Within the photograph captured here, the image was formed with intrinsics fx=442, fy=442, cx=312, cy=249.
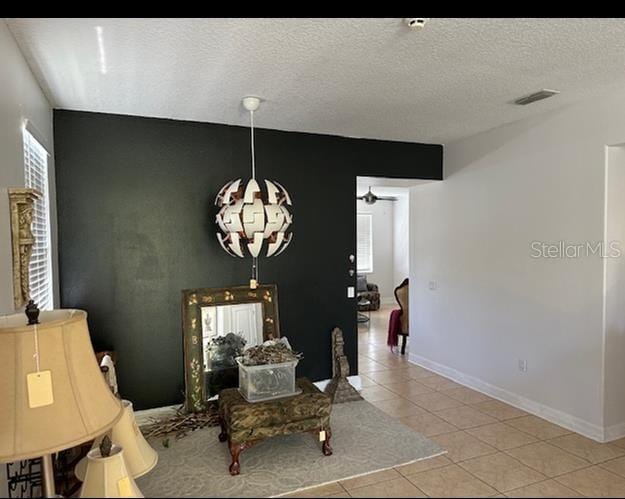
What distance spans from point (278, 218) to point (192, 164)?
111 cm

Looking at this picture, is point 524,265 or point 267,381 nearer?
point 267,381

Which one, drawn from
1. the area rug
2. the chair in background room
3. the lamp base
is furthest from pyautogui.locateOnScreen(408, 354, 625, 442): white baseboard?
the lamp base

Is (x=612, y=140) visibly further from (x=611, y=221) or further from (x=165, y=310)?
(x=165, y=310)

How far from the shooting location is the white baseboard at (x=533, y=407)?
340cm

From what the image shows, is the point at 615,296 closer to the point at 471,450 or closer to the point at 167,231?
the point at 471,450

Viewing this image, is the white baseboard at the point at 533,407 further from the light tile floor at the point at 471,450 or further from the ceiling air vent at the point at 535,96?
the ceiling air vent at the point at 535,96

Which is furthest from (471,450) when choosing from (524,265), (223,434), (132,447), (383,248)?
(383,248)

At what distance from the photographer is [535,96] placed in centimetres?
329

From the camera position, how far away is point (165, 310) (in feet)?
12.8

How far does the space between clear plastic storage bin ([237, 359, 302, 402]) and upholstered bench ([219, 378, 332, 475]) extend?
2.5 inches

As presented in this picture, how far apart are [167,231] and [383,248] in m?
7.71

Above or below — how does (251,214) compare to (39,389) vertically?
above

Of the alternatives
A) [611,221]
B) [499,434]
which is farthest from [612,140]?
[499,434]

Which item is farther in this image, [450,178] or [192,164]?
[450,178]
